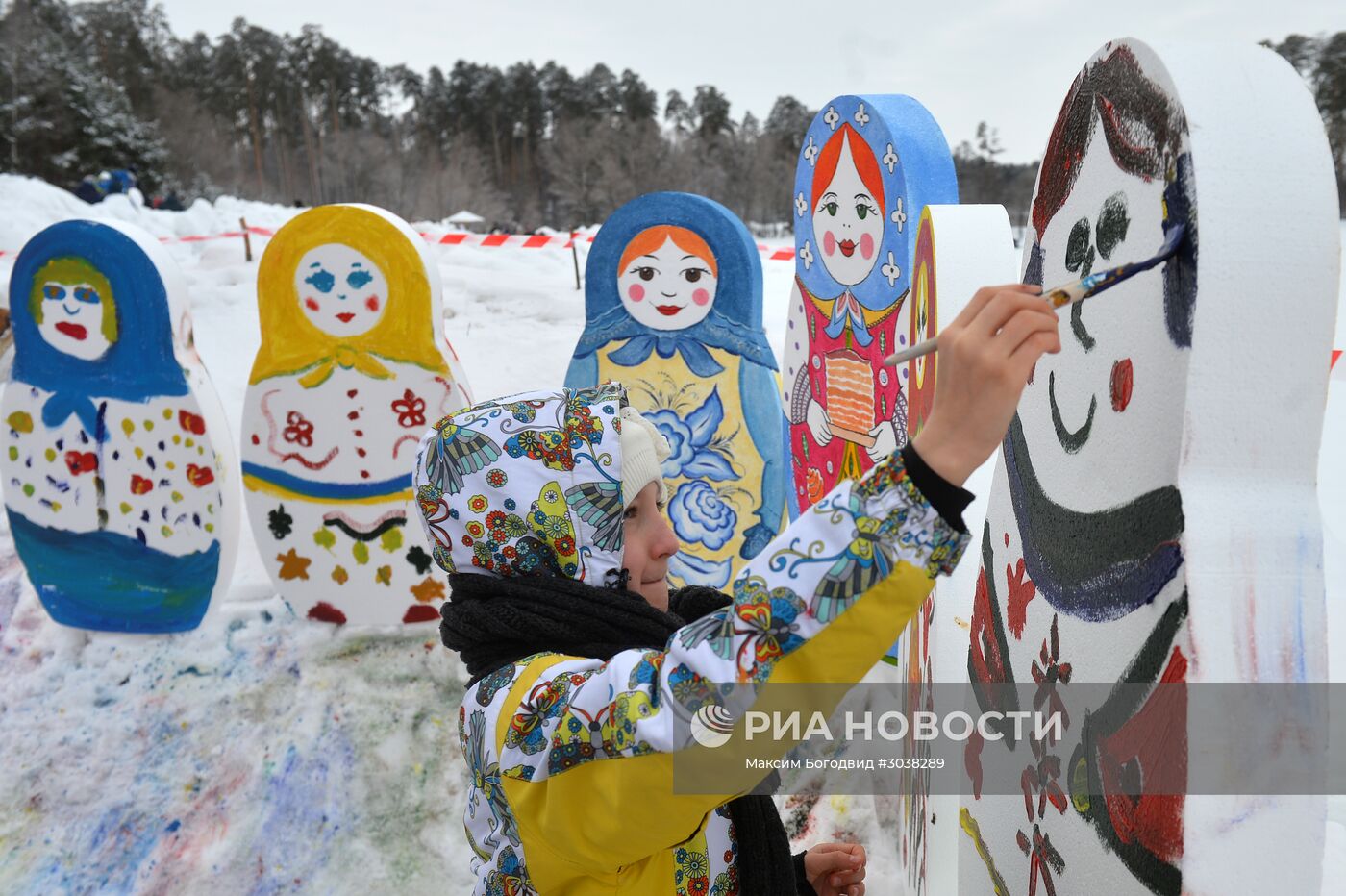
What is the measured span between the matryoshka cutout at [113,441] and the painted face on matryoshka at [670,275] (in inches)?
75.3

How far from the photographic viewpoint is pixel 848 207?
3.56 metres

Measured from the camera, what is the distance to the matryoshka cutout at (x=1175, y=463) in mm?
939

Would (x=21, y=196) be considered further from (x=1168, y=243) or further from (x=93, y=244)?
(x=1168, y=243)

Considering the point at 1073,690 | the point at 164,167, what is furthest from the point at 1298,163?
the point at 164,167

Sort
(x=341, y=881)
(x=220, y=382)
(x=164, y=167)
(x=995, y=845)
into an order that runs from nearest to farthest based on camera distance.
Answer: (x=995, y=845), (x=341, y=881), (x=220, y=382), (x=164, y=167)

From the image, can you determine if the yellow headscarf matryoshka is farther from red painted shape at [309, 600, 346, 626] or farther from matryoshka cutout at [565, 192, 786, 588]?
red painted shape at [309, 600, 346, 626]

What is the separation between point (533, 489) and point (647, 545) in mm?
205

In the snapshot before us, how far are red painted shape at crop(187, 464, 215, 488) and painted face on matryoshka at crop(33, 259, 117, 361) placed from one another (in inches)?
24.0

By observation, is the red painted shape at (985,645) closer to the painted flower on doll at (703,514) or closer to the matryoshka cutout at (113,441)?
the painted flower on doll at (703,514)

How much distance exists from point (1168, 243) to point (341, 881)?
311cm

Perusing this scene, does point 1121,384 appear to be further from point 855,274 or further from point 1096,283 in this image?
point 855,274

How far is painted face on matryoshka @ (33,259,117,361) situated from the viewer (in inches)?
162

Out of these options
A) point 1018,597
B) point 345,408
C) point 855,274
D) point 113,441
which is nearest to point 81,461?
point 113,441

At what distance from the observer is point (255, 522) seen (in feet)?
14.4
